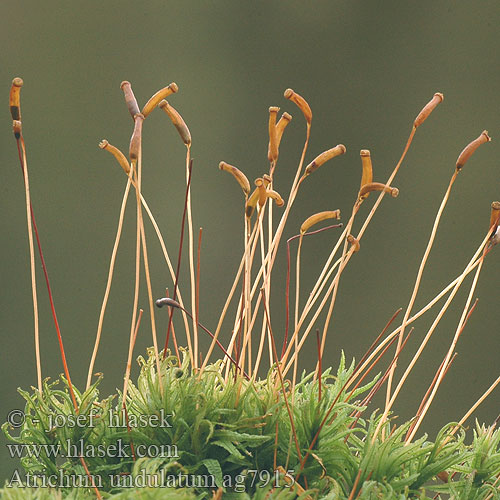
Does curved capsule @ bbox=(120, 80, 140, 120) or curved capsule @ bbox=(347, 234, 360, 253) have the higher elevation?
curved capsule @ bbox=(120, 80, 140, 120)

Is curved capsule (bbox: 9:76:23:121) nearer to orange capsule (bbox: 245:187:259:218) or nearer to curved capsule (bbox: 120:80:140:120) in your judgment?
curved capsule (bbox: 120:80:140:120)

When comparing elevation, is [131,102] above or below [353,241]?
above

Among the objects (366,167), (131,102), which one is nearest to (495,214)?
(366,167)

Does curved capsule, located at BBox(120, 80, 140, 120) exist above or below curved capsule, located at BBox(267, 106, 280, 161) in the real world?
above

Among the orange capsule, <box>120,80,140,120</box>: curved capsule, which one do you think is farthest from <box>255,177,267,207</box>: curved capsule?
<box>120,80,140,120</box>: curved capsule

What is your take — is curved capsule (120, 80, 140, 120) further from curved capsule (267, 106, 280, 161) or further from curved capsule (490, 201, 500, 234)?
curved capsule (490, 201, 500, 234)

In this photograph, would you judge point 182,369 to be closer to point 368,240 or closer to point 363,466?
point 363,466

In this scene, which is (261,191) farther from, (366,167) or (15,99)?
(15,99)

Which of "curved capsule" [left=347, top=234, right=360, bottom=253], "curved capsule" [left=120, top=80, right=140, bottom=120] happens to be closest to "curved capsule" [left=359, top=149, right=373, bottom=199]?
"curved capsule" [left=347, top=234, right=360, bottom=253]

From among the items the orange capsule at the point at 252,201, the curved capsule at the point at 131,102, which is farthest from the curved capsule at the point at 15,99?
the orange capsule at the point at 252,201

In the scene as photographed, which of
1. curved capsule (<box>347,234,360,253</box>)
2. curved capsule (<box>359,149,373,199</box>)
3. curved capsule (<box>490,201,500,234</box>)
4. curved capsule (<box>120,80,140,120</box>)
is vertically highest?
curved capsule (<box>120,80,140,120</box>)

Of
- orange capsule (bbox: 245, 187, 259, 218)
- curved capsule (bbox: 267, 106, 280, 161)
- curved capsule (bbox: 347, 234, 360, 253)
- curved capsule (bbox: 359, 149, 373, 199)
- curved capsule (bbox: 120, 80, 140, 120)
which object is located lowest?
curved capsule (bbox: 347, 234, 360, 253)

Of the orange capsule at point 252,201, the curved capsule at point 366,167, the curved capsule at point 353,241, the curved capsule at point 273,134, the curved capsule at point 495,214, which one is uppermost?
the curved capsule at point 273,134

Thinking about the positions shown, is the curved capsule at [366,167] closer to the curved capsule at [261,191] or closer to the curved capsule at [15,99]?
the curved capsule at [261,191]
